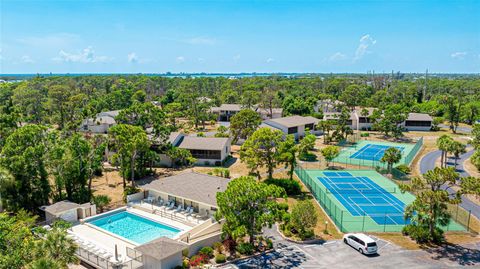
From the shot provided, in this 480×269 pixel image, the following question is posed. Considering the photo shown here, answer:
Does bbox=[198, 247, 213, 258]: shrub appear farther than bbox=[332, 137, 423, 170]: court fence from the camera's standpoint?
No

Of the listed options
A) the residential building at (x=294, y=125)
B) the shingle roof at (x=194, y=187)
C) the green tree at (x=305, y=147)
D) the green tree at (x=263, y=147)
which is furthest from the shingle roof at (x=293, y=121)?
the shingle roof at (x=194, y=187)

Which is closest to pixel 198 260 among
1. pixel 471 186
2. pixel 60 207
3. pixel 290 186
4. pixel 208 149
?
pixel 60 207

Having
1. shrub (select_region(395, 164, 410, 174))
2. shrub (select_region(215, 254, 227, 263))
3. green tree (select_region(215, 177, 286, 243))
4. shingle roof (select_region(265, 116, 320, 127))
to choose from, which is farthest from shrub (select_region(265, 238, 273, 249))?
shingle roof (select_region(265, 116, 320, 127))

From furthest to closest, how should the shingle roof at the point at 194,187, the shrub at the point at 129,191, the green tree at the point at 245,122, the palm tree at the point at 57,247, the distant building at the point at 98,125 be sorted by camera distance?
the distant building at the point at 98,125 < the green tree at the point at 245,122 < the shrub at the point at 129,191 < the shingle roof at the point at 194,187 < the palm tree at the point at 57,247

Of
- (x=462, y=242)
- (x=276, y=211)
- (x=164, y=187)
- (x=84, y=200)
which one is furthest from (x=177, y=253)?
(x=462, y=242)

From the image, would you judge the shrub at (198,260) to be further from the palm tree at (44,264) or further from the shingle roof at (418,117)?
the shingle roof at (418,117)

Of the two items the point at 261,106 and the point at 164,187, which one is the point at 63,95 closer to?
the point at 261,106

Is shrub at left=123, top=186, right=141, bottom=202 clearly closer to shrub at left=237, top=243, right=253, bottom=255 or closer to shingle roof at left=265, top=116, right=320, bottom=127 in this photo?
shrub at left=237, top=243, right=253, bottom=255
